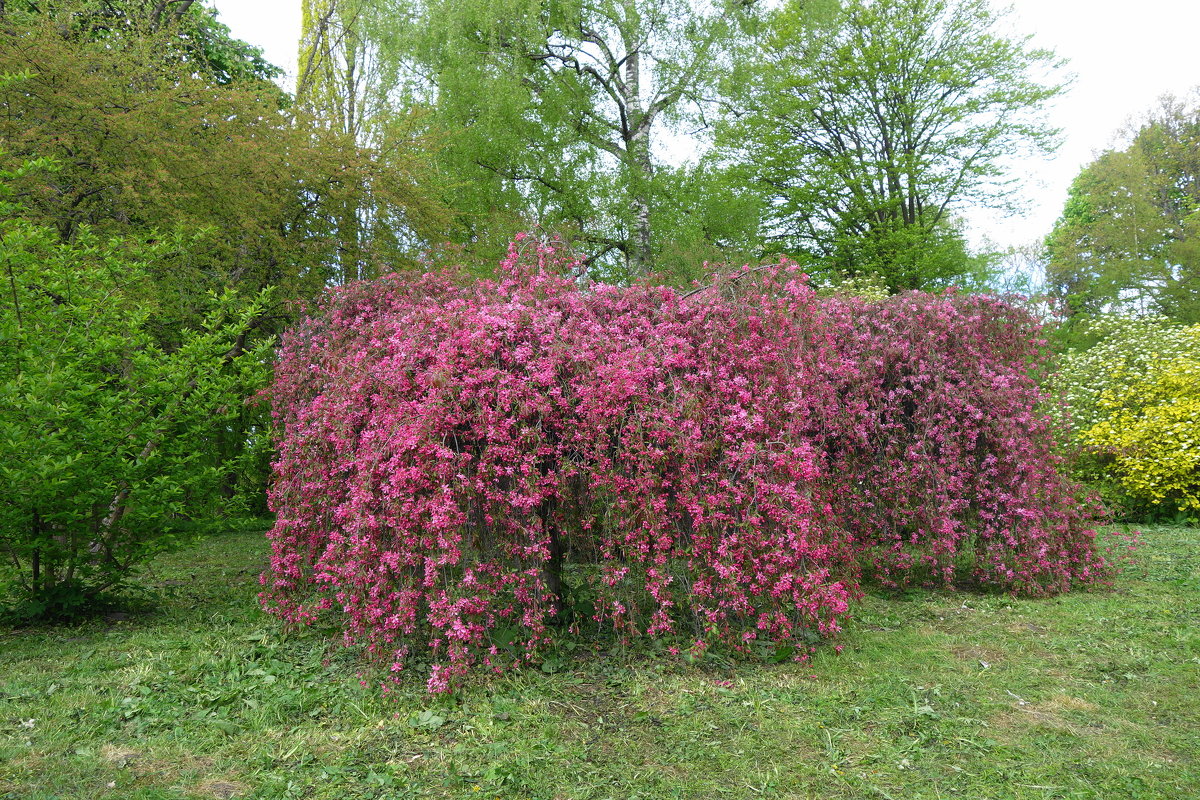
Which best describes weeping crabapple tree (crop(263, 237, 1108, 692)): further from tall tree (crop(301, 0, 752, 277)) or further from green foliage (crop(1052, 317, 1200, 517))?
tall tree (crop(301, 0, 752, 277))

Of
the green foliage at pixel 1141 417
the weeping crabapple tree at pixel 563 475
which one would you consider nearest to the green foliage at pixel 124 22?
the weeping crabapple tree at pixel 563 475

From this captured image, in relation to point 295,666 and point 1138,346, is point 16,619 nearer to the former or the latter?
point 295,666

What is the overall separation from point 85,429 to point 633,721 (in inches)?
155

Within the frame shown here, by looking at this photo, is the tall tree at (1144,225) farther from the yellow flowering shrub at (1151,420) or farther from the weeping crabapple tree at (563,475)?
the weeping crabapple tree at (563,475)

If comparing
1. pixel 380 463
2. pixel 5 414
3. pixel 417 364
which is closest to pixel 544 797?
pixel 380 463

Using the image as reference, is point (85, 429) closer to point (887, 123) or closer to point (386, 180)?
point (386, 180)

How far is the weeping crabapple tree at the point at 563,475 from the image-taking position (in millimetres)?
3957

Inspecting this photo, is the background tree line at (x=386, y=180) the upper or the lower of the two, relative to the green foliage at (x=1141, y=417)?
upper

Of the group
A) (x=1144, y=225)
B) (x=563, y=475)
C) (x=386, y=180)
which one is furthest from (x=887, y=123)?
(x=563, y=475)

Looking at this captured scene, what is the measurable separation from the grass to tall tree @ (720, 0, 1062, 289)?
15.5m

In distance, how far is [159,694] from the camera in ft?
13.2

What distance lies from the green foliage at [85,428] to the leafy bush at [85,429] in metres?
0.01

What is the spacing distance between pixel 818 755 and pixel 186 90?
336 inches

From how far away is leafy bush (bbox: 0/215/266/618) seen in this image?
4.68 meters
